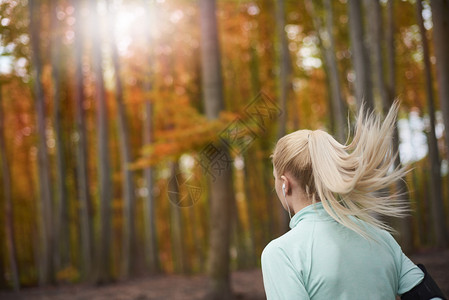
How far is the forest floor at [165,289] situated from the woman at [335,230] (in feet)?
21.1

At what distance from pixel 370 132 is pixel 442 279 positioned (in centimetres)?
644

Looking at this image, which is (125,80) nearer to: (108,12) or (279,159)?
(108,12)

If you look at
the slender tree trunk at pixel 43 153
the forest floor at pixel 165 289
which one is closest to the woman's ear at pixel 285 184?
the forest floor at pixel 165 289

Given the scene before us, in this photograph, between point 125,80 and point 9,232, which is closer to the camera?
point 9,232

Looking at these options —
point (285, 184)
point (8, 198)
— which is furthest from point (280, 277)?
point (8, 198)

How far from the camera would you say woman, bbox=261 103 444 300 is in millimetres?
1290

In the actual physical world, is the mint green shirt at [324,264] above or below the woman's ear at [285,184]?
below

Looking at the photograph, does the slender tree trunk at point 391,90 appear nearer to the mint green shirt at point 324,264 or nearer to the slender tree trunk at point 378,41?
A: the slender tree trunk at point 378,41

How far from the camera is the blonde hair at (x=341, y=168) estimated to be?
4.38 ft

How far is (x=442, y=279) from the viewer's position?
680cm

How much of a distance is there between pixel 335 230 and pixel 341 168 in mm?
189

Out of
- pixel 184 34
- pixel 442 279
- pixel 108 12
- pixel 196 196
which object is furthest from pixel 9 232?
pixel 196 196

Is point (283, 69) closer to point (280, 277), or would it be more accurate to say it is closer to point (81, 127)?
point (81, 127)

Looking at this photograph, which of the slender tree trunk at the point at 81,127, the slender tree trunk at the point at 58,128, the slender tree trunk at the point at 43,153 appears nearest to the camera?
the slender tree trunk at the point at 81,127
